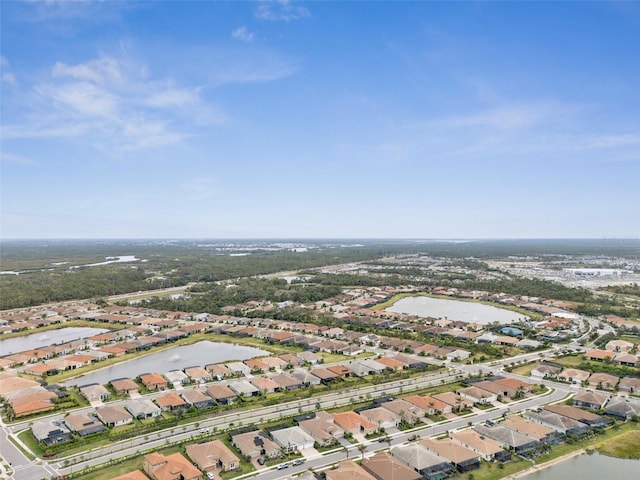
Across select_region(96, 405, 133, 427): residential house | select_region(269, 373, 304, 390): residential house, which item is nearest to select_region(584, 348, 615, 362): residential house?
select_region(269, 373, 304, 390): residential house

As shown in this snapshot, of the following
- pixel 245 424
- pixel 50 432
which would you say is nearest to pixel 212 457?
pixel 245 424

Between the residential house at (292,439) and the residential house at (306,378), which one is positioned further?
the residential house at (306,378)

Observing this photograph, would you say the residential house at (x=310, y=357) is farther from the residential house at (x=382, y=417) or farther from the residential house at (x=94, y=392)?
the residential house at (x=94, y=392)

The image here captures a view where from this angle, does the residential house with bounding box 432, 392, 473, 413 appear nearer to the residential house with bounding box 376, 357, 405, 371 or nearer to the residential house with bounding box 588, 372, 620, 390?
the residential house with bounding box 376, 357, 405, 371

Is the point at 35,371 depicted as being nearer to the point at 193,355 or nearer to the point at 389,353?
the point at 193,355

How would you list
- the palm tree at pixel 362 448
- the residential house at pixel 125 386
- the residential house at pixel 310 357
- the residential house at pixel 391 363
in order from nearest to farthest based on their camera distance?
the palm tree at pixel 362 448 → the residential house at pixel 125 386 → the residential house at pixel 391 363 → the residential house at pixel 310 357

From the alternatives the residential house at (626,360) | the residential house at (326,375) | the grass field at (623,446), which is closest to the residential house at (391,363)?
the residential house at (326,375)
